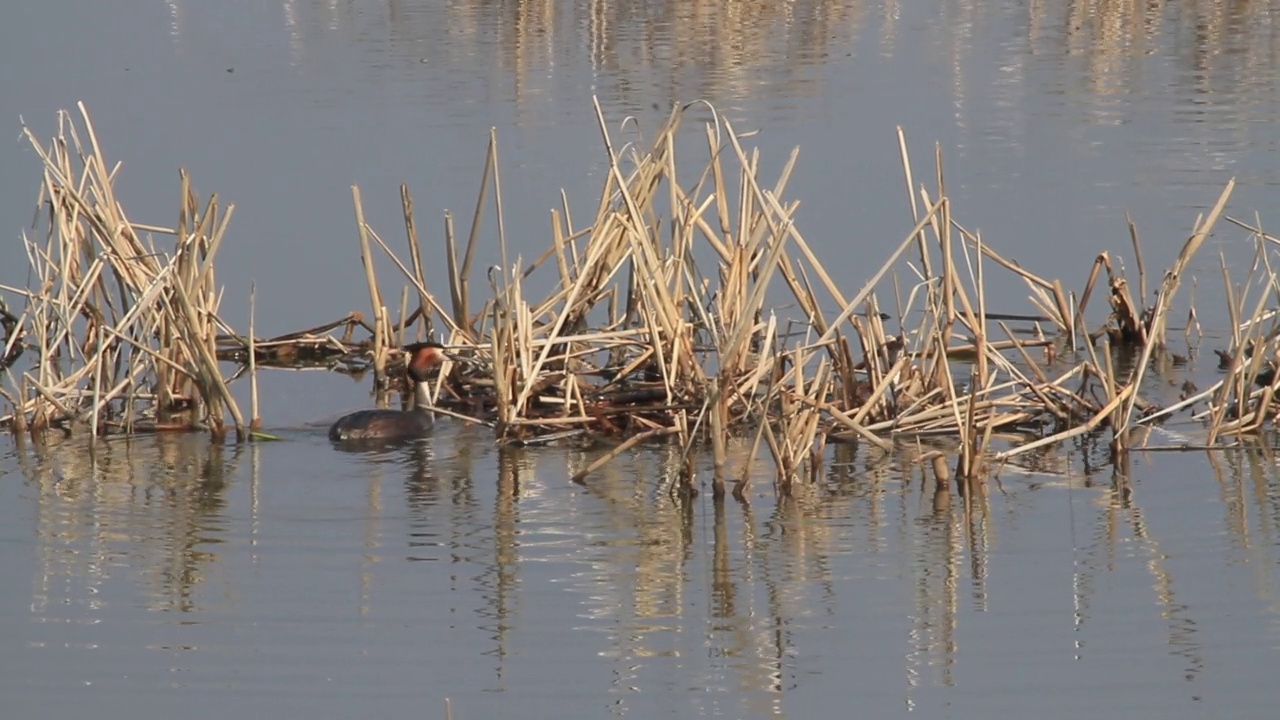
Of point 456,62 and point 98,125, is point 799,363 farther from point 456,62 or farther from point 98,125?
point 456,62

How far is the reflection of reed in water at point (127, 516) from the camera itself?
249 inches

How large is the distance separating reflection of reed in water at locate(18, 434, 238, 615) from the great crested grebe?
1.57 ft

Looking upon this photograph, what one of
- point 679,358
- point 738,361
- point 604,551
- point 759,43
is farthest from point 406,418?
point 759,43

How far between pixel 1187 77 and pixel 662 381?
11.7 metres

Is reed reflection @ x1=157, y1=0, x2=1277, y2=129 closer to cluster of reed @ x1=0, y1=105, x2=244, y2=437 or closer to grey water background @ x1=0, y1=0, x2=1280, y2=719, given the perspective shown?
grey water background @ x1=0, y1=0, x2=1280, y2=719

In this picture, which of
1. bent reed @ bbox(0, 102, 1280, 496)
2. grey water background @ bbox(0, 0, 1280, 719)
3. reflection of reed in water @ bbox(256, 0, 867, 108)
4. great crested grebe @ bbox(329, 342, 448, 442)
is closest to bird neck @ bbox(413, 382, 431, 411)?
great crested grebe @ bbox(329, 342, 448, 442)

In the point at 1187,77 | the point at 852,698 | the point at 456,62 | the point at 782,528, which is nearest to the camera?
the point at 852,698

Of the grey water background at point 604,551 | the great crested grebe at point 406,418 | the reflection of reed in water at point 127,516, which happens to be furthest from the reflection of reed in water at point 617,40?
the reflection of reed in water at point 127,516

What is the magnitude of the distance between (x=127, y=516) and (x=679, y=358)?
231 cm

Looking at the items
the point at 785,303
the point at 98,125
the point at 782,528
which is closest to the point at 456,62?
the point at 98,125

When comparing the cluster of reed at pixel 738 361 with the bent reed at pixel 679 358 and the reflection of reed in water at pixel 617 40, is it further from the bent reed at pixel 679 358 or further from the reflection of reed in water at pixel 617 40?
the reflection of reed in water at pixel 617 40

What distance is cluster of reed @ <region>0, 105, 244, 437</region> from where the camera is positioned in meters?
8.20

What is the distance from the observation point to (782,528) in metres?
6.77

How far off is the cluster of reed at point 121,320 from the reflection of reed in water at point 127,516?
0.67 ft
